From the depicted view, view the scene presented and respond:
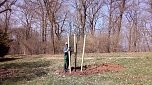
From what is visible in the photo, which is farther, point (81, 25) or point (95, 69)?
point (81, 25)

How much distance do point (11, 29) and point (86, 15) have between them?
19.7 meters

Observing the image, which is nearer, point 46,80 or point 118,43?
point 46,80

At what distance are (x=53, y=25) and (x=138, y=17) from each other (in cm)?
1841

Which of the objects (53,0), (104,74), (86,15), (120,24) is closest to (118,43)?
(120,24)

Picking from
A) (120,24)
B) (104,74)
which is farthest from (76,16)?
(104,74)

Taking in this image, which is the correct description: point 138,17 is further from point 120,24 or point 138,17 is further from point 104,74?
point 104,74

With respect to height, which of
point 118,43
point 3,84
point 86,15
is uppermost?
point 86,15

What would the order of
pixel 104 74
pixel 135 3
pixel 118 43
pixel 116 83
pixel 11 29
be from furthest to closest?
pixel 11 29 → pixel 135 3 → pixel 118 43 → pixel 104 74 → pixel 116 83

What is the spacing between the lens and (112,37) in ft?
204

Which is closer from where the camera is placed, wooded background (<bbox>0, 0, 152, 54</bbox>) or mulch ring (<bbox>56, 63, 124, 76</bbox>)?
mulch ring (<bbox>56, 63, 124, 76</bbox>)

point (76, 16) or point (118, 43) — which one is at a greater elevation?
point (76, 16)

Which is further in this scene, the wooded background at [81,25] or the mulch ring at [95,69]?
the wooded background at [81,25]

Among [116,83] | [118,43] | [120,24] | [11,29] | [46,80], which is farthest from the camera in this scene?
[11,29]

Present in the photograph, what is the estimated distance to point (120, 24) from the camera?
6656 centimetres
